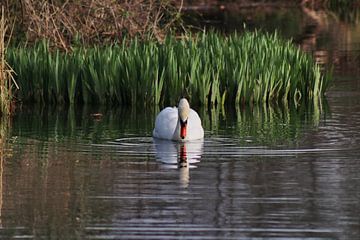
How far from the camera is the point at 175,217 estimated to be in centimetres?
984

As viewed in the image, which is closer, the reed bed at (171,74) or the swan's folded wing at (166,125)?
the swan's folded wing at (166,125)

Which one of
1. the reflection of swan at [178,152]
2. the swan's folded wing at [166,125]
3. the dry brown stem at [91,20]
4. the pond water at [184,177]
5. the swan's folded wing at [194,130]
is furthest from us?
the dry brown stem at [91,20]

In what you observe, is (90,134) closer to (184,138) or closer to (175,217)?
(184,138)

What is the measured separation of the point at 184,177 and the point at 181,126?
115 inches

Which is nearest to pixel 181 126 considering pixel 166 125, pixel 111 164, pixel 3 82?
pixel 166 125

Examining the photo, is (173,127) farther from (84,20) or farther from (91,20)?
(84,20)

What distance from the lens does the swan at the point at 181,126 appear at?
14.7 meters

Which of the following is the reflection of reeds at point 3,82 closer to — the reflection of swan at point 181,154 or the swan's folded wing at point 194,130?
the reflection of swan at point 181,154

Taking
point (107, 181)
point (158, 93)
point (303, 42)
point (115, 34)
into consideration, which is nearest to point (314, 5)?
point (303, 42)

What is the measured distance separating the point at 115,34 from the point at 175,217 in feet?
43.6

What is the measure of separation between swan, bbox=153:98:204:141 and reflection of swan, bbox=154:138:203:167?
0.07 metres

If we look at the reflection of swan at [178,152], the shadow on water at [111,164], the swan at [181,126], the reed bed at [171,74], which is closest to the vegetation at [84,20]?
the reed bed at [171,74]

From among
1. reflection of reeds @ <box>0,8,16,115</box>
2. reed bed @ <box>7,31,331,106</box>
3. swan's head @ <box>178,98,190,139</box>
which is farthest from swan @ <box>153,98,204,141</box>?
reed bed @ <box>7,31,331,106</box>

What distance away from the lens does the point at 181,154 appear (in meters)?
13.7
